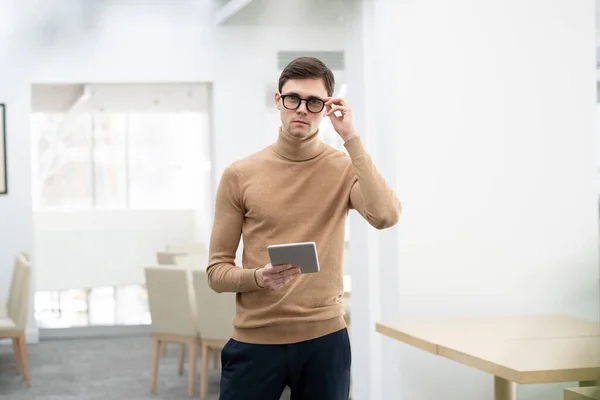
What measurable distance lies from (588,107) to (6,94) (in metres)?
5.21

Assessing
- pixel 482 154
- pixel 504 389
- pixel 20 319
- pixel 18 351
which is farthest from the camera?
pixel 18 351

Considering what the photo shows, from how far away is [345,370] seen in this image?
2.03m

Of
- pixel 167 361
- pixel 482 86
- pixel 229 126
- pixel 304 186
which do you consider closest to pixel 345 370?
pixel 304 186

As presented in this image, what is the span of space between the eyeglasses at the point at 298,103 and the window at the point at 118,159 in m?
8.35

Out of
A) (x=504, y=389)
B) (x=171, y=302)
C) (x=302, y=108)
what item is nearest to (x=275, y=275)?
(x=302, y=108)

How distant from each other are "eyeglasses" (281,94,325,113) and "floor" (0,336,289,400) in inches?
147

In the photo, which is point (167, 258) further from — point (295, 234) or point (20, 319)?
point (295, 234)

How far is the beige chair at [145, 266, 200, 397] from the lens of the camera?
17.9 feet

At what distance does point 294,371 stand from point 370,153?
246 cm

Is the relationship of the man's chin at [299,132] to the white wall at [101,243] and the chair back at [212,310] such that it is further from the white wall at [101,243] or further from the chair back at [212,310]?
the white wall at [101,243]

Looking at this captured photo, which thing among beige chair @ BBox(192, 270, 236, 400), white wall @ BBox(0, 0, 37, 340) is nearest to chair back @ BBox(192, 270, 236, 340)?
beige chair @ BBox(192, 270, 236, 400)

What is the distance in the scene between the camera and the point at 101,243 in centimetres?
924

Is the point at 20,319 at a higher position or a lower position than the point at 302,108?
lower

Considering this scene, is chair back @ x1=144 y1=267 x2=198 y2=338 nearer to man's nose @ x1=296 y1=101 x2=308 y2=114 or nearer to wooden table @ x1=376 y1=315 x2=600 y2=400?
wooden table @ x1=376 y1=315 x2=600 y2=400
